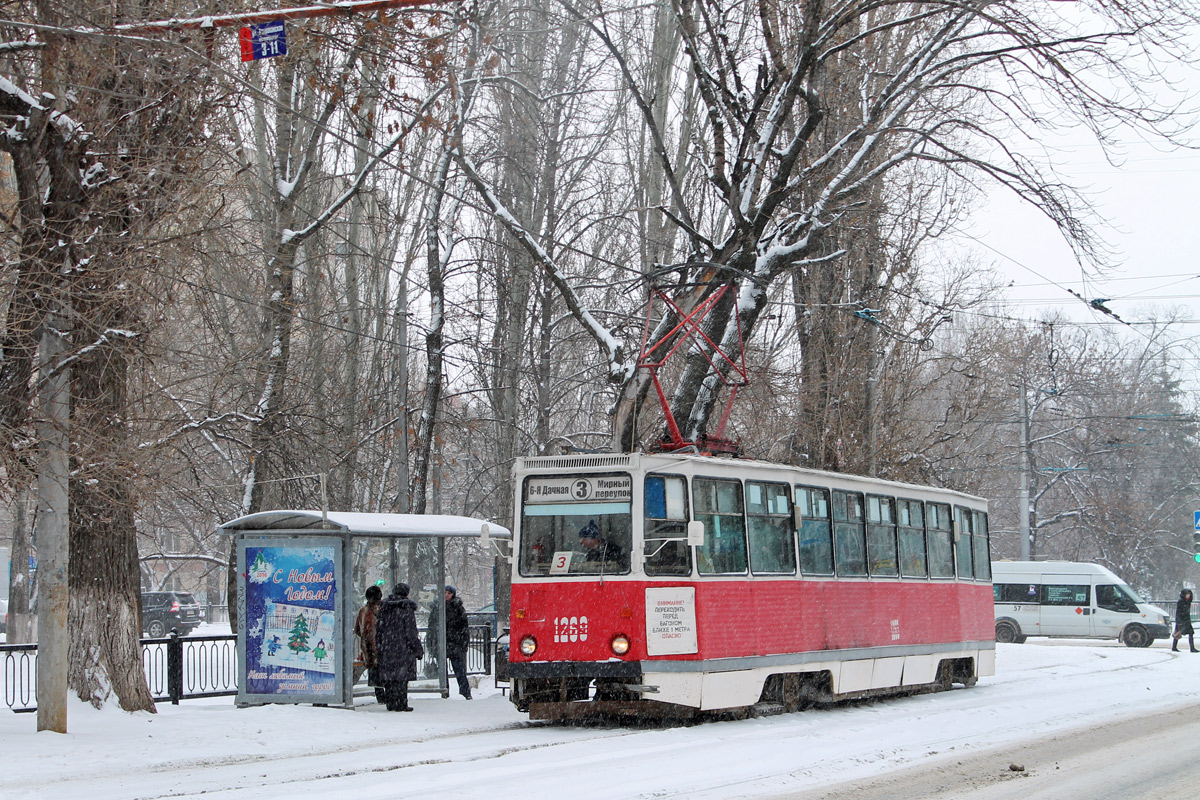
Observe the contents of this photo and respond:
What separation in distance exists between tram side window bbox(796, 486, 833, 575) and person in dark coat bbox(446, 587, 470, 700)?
15.1ft

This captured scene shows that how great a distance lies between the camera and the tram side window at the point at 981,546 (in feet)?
69.1

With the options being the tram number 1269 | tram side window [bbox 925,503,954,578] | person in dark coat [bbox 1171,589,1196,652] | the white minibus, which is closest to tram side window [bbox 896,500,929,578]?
tram side window [bbox 925,503,954,578]

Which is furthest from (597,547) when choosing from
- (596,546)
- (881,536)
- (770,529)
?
(881,536)

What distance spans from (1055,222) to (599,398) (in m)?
19.5

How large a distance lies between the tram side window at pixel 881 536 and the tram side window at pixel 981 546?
3.78 meters

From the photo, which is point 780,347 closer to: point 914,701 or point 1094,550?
point 914,701

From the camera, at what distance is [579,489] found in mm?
13648

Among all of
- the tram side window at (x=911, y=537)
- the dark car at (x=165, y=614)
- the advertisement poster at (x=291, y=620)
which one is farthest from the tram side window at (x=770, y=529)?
the dark car at (x=165, y=614)

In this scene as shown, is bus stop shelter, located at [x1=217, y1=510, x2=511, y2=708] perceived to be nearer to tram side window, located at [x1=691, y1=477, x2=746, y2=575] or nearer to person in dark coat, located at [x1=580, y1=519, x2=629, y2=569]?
person in dark coat, located at [x1=580, y1=519, x2=629, y2=569]

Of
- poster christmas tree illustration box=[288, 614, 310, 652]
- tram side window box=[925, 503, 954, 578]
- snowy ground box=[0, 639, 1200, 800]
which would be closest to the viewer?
snowy ground box=[0, 639, 1200, 800]

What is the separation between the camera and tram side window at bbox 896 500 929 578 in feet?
59.1

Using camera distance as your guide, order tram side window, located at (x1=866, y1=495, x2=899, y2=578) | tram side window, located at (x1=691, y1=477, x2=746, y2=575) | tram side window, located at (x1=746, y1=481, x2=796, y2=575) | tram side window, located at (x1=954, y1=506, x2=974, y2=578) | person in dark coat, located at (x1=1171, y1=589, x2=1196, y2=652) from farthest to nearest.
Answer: person in dark coat, located at (x1=1171, y1=589, x2=1196, y2=652) → tram side window, located at (x1=954, y1=506, x2=974, y2=578) → tram side window, located at (x1=866, y1=495, x2=899, y2=578) → tram side window, located at (x1=746, y1=481, x2=796, y2=575) → tram side window, located at (x1=691, y1=477, x2=746, y2=575)

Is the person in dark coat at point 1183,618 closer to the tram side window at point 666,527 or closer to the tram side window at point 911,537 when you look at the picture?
the tram side window at point 911,537

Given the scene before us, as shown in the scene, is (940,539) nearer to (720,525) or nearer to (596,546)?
(720,525)
